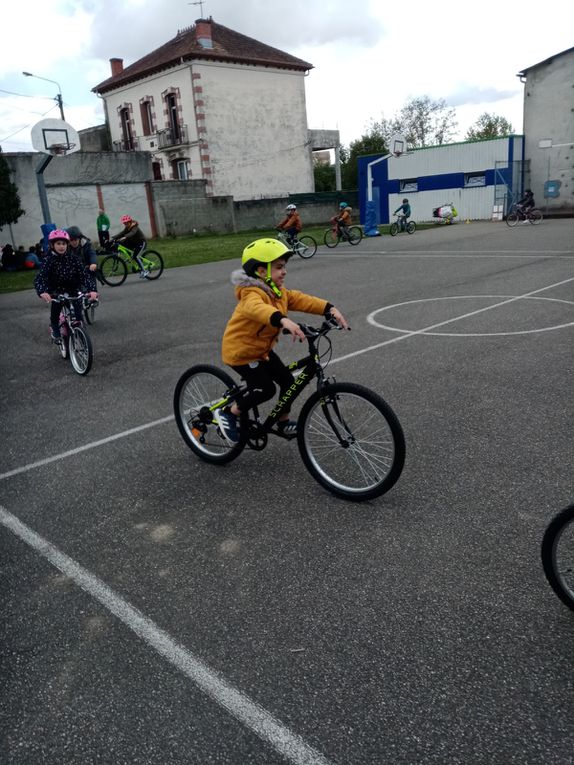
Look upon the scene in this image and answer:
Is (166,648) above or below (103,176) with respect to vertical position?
below

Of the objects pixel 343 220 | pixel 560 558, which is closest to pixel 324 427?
pixel 560 558

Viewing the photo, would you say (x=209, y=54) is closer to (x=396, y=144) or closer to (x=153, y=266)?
(x=396, y=144)

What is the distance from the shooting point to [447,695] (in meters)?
2.54

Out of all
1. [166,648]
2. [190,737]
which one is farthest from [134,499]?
[190,737]

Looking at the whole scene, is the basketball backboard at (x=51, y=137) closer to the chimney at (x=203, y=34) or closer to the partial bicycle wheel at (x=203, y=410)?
the partial bicycle wheel at (x=203, y=410)

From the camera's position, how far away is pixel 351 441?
13.9 ft

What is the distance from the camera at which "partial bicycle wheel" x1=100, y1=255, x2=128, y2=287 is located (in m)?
17.2

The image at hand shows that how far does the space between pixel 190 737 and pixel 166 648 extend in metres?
0.55

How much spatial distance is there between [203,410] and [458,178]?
36.0 m

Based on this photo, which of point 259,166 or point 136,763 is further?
point 259,166

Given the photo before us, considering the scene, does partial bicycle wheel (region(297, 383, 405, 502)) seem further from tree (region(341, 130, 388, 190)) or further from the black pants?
tree (region(341, 130, 388, 190))

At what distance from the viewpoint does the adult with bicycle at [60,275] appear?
8273 millimetres

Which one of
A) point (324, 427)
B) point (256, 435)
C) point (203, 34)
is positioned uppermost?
point (203, 34)

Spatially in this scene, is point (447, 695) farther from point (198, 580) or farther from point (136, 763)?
point (198, 580)
